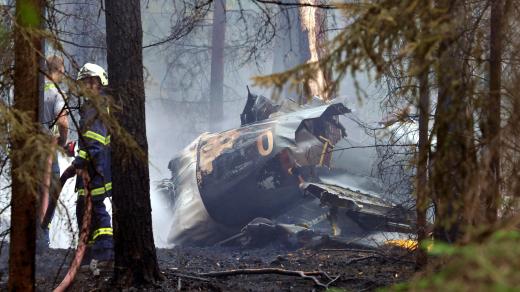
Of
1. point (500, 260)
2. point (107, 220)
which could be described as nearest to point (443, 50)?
point (500, 260)

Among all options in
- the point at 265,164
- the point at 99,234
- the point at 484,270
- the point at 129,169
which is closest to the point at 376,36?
the point at 484,270

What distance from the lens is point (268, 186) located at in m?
9.43

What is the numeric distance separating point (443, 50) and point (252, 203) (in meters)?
6.74

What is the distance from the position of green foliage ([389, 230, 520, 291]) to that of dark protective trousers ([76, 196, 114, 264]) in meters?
4.56

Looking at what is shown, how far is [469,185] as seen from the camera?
2.92m

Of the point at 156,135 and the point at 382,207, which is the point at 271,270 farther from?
the point at 156,135

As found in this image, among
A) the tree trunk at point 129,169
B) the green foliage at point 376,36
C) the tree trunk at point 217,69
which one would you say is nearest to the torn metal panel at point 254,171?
the tree trunk at point 129,169

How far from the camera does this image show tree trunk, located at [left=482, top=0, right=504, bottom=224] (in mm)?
2880

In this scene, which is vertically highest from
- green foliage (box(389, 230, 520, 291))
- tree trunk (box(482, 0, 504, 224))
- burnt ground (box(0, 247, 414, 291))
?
tree trunk (box(482, 0, 504, 224))

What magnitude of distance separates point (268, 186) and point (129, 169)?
14.0 ft

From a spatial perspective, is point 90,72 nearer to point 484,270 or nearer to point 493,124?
point 493,124

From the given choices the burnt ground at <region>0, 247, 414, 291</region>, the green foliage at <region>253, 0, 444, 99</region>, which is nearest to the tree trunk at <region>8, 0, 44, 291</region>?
the burnt ground at <region>0, 247, 414, 291</region>

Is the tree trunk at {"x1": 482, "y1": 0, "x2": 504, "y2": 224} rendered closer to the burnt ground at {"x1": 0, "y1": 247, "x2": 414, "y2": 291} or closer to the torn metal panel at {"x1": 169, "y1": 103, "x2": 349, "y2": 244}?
the burnt ground at {"x1": 0, "y1": 247, "x2": 414, "y2": 291}

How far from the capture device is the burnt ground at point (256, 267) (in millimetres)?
5586
